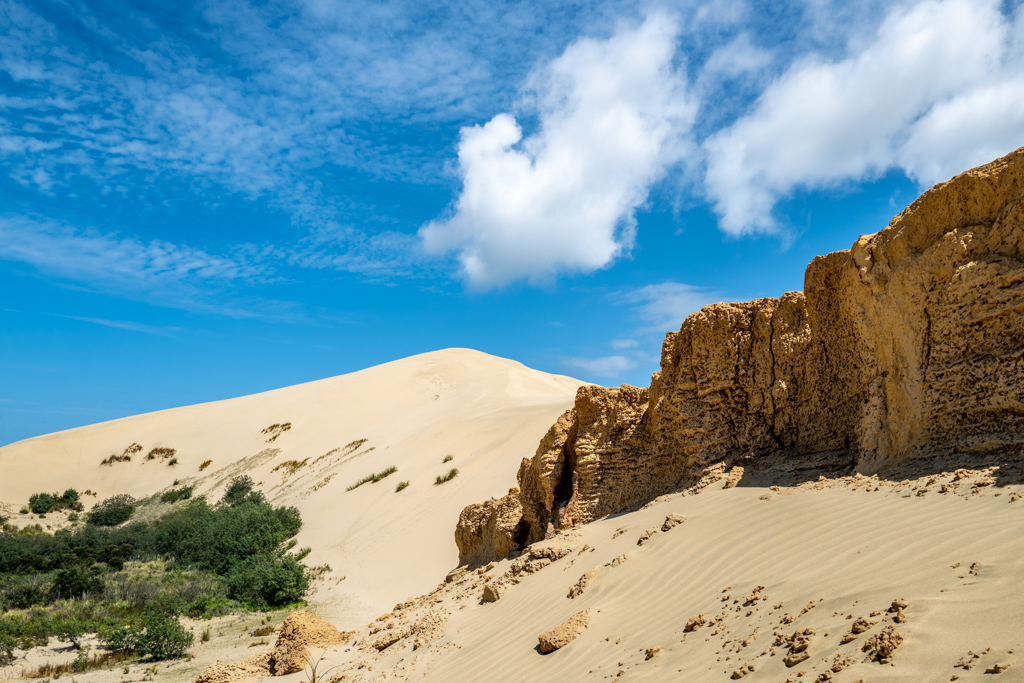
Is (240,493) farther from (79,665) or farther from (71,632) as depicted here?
(79,665)

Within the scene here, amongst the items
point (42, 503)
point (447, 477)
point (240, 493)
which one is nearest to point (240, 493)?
point (240, 493)

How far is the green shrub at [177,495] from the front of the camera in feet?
107

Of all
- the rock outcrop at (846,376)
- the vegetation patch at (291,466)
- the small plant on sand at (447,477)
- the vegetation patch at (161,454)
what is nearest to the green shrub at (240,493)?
the vegetation patch at (291,466)

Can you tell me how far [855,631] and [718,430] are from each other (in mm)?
4170

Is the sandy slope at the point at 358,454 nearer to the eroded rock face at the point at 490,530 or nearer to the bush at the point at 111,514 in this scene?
the bush at the point at 111,514

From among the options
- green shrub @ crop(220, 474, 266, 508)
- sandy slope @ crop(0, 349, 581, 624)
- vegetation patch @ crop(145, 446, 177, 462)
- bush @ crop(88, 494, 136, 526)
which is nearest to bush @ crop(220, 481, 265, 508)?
green shrub @ crop(220, 474, 266, 508)

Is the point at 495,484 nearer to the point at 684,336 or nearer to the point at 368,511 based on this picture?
the point at 368,511

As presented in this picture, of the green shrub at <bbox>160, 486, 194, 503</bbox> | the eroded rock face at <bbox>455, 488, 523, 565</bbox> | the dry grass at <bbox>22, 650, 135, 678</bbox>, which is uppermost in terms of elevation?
the green shrub at <bbox>160, 486, 194, 503</bbox>

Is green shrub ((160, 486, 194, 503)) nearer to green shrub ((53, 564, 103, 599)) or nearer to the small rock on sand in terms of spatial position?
green shrub ((53, 564, 103, 599))

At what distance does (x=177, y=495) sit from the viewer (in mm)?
33000

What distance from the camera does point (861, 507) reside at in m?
4.73

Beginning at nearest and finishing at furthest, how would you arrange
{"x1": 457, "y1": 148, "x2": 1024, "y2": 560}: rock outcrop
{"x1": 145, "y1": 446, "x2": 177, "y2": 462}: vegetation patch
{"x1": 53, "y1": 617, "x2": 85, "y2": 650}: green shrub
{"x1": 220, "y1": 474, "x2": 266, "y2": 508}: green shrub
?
{"x1": 457, "y1": 148, "x2": 1024, "y2": 560}: rock outcrop
{"x1": 53, "y1": 617, "x2": 85, "y2": 650}: green shrub
{"x1": 220, "y1": 474, "x2": 266, "y2": 508}: green shrub
{"x1": 145, "y1": 446, "x2": 177, "y2": 462}: vegetation patch

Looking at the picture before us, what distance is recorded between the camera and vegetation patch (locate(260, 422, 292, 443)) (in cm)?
3931

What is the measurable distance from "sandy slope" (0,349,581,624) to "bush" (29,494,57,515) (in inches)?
50.1
